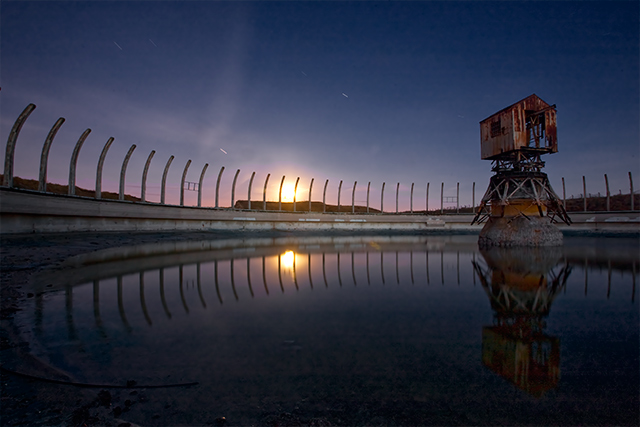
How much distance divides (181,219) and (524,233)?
25.5 metres

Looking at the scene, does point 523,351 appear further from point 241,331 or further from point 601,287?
point 601,287

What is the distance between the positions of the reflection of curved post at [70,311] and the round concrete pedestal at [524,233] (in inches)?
816

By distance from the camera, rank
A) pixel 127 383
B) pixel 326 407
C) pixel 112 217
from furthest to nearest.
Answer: pixel 112 217
pixel 127 383
pixel 326 407

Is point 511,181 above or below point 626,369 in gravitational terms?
above

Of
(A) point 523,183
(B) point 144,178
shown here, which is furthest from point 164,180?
(A) point 523,183

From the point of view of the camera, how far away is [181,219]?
24.4 metres

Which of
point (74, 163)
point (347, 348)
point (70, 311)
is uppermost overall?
point (74, 163)

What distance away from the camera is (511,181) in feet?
62.8

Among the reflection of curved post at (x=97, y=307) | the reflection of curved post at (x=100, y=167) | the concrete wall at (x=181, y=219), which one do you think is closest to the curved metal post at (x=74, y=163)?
the concrete wall at (x=181, y=219)

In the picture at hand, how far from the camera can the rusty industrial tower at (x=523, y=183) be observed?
17906 millimetres

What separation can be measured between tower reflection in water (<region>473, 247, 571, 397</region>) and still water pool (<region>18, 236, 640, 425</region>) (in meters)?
0.02

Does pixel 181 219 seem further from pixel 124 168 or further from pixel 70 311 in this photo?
pixel 70 311

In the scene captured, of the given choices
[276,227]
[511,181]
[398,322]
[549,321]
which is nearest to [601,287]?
[549,321]

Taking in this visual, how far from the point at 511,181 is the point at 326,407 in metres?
21.4
